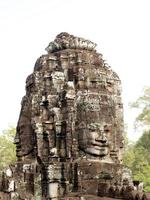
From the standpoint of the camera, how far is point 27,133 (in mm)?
14078

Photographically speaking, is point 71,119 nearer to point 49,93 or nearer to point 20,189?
point 49,93

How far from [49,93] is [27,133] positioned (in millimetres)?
1376

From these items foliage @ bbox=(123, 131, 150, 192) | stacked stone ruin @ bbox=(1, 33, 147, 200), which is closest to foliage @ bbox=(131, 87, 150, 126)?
foliage @ bbox=(123, 131, 150, 192)

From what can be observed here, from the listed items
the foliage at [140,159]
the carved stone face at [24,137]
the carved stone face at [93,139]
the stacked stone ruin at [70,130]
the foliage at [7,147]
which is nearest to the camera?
the stacked stone ruin at [70,130]

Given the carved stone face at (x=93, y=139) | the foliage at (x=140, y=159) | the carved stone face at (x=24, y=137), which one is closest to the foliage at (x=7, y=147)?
the foliage at (x=140, y=159)

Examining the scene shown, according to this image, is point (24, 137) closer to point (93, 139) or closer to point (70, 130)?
point (70, 130)

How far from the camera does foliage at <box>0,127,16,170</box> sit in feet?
102

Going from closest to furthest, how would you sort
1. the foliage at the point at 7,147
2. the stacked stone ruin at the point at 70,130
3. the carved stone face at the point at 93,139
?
the stacked stone ruin at the point at 70,130, the carved stone face at the point at 93,139, the foliage at the point at 7,147

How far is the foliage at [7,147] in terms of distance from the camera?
31188 mm

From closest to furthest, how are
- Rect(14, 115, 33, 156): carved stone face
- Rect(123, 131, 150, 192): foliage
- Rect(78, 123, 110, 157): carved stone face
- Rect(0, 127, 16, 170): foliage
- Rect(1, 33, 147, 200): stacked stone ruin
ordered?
Rect(1, 33, 147, 200): stacked stone ruin → Rect(78, 123, 110, 157): carved stone face → Rect(14, 115, 33, 156): carved stone face → Rect(123, 131, 150, 192): foliage → Rect(0, 127, 16, 170): foliage

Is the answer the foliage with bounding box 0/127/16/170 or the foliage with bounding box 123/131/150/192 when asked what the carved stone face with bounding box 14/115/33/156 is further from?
the foliage with bounding box 0/127/16/170

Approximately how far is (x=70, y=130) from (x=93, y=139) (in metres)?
0.69

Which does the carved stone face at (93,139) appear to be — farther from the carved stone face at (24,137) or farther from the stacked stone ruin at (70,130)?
the carved stone face at (24,137)

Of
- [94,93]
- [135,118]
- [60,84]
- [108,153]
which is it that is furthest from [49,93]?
[135,118]
